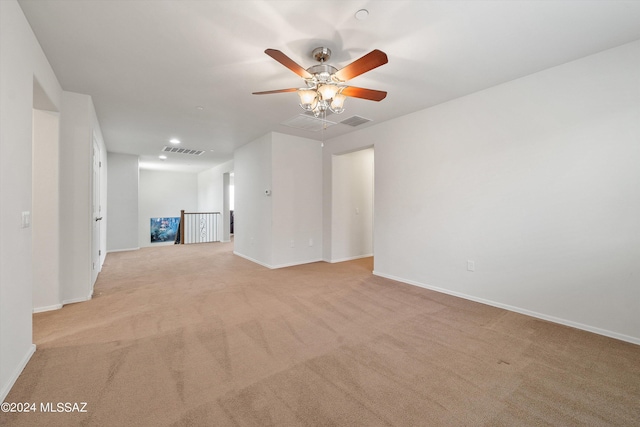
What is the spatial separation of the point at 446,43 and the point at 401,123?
1.90m

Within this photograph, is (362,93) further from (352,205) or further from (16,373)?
(352,205)

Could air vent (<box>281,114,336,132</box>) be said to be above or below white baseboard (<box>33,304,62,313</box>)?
above

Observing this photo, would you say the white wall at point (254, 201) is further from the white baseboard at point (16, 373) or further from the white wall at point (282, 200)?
the white baseboard at point (16, 373)

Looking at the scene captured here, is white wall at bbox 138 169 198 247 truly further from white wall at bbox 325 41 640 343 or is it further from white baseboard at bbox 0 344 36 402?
white wall at bbox 325 41 640 343

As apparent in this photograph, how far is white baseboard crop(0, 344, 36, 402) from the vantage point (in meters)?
1.63

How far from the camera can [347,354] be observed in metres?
2.16

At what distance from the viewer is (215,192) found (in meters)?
9.56

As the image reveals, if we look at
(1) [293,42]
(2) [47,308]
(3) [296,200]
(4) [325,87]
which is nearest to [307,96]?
(4) [325,87]

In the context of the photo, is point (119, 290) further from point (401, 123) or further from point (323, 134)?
point (401, 123)

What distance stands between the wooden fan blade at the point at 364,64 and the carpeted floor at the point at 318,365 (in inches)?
90.1

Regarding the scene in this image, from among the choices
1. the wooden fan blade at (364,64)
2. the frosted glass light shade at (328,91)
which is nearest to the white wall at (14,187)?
the frosted glass light shade at (328,91)

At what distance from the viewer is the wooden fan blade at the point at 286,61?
71.7 inches

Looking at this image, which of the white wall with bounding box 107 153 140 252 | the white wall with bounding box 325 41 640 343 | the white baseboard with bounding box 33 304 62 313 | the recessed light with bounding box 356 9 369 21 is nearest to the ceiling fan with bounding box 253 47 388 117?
the recessed light with bounding box 356 9 369 21

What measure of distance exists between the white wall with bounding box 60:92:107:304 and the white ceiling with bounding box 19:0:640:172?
358 mm
